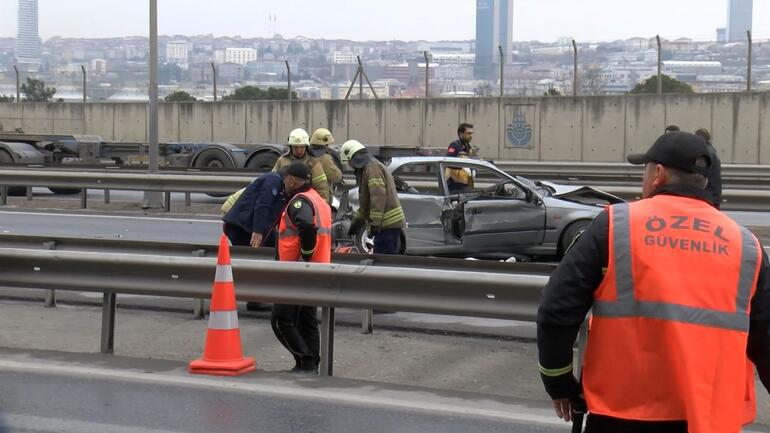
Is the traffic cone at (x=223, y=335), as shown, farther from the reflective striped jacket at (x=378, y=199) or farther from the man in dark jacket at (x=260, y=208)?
the reflective striped jacket at (x=378, y=199)

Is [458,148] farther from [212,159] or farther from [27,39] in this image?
[27,39]

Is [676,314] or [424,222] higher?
[676,314]

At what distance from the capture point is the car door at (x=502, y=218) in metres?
12.8

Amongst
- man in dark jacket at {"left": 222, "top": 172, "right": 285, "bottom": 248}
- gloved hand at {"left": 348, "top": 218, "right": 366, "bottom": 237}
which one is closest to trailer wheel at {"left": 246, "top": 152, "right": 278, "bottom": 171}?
gloved hand at {"left": 348, "top": 218, "right": 366, "bottom": 237}

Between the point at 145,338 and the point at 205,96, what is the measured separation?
3181cm

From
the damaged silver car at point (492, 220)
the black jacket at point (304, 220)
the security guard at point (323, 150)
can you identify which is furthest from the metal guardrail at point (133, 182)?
the black jacket at point (304, 220)

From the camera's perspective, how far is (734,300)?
3.39 metres

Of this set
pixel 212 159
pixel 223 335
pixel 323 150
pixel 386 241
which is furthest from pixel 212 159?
pixel 223 335

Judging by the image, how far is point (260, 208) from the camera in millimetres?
9836

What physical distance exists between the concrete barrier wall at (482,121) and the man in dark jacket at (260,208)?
23.9 metres

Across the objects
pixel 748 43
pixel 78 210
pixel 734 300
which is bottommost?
pixel 78 210

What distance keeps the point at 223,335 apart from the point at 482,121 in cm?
2778

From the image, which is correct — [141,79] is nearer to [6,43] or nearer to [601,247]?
[601,247]

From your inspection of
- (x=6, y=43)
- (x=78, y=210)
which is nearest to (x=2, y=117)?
(x=78, y=210)
